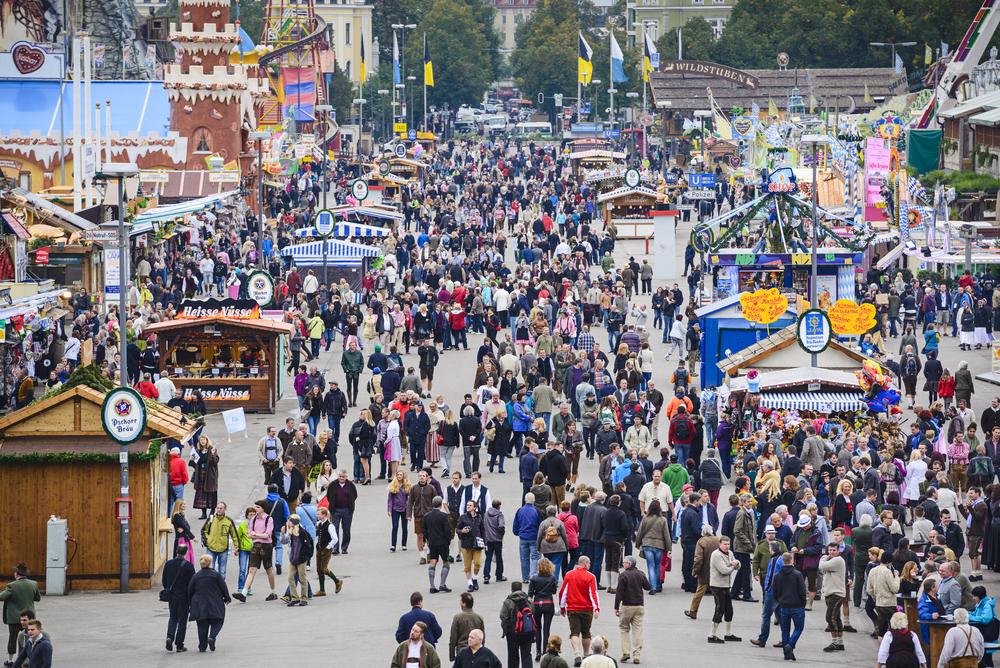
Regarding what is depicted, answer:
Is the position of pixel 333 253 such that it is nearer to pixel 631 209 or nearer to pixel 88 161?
pixel 88 161

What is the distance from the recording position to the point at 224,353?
27141 millimetres

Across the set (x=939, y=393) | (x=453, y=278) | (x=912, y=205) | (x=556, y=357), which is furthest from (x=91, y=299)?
(x=912, y=205)

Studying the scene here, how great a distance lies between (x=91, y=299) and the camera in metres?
34.0

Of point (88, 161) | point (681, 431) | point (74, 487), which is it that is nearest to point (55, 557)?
point (74, 487)

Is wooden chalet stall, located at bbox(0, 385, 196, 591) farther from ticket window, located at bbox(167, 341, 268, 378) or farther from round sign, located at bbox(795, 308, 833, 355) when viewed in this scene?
ticket window, located at bbox(167, 341, 268, 378)

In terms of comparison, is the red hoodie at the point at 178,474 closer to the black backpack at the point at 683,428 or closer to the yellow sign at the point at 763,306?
the black backpack at the point at 683,428

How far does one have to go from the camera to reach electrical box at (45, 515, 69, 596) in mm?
16469

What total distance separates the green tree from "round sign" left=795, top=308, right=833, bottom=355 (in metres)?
102

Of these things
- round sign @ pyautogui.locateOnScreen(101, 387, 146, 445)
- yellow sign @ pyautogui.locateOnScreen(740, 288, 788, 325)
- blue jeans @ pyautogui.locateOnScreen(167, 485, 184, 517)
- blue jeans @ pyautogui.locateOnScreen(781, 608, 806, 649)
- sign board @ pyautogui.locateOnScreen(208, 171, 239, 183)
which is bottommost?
blue jeans @ pyautogui.locateOnScreen(781, 608, 806, 649)

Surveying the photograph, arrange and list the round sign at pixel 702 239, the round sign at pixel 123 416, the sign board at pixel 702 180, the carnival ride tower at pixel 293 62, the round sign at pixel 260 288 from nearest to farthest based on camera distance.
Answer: the round sign at pixel 123 416 → the round sign at pixel 260 288 → the round sign at pixel 702 239 → the sign board at pixel 702 180 → the carnival ride tower at pixel 293 62

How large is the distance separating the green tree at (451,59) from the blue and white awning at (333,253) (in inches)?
3370

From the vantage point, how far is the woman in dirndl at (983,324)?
3228 cm

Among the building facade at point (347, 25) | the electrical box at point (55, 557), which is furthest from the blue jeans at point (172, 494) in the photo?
the building facade at point (347, 25)

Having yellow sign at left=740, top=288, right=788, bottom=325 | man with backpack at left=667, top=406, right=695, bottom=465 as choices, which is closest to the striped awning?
man with backpack at left=667, top=406, right=695, bottom=465
